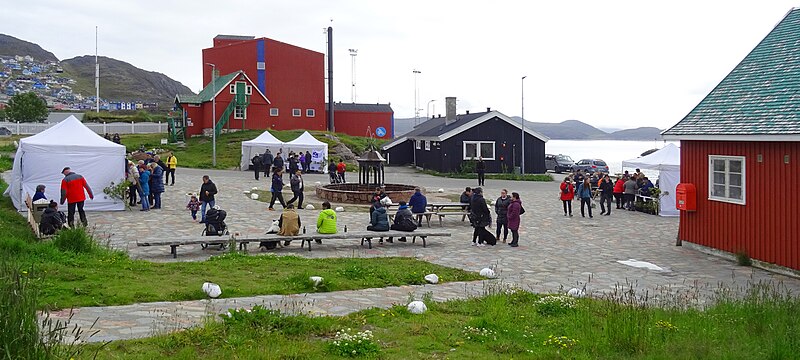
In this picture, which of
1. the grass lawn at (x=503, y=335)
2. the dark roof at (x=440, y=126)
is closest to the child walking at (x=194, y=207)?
the grass lawn at (x=503, y=335)

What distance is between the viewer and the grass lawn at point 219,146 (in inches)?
1829

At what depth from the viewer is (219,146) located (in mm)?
51906

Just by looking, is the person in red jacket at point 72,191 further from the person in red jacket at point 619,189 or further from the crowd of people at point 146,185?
the person in red jacket at point 619,189

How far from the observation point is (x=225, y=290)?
34.7ft

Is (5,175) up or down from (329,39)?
down

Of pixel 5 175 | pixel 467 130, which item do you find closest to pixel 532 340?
pixel 5 175

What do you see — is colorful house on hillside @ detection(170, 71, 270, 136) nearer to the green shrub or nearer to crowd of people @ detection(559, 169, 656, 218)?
crowd of people @ detection(559, 169, 656, 218)

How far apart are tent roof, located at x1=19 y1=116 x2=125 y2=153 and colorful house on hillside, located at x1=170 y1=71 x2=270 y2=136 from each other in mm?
33717

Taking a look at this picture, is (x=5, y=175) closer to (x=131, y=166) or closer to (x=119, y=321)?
(x=131, y=166)

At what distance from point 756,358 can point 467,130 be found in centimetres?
4067

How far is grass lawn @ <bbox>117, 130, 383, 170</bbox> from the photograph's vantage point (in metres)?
46.5

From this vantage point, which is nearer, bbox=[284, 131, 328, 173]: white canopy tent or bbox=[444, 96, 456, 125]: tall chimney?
bbox=[284, 131, 328, 173]: white canopy tent

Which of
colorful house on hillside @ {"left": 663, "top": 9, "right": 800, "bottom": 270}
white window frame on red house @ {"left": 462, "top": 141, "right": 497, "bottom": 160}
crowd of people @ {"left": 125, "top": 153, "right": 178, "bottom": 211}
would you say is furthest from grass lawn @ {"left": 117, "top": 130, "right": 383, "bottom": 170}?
colorful house on hillside @ {"left": 663, "top": 9, "right": 800, "bottom": 270}

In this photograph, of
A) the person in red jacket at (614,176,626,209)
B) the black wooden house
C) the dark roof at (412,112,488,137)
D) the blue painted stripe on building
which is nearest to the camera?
the person in red jacket at (614,176,626,209)
